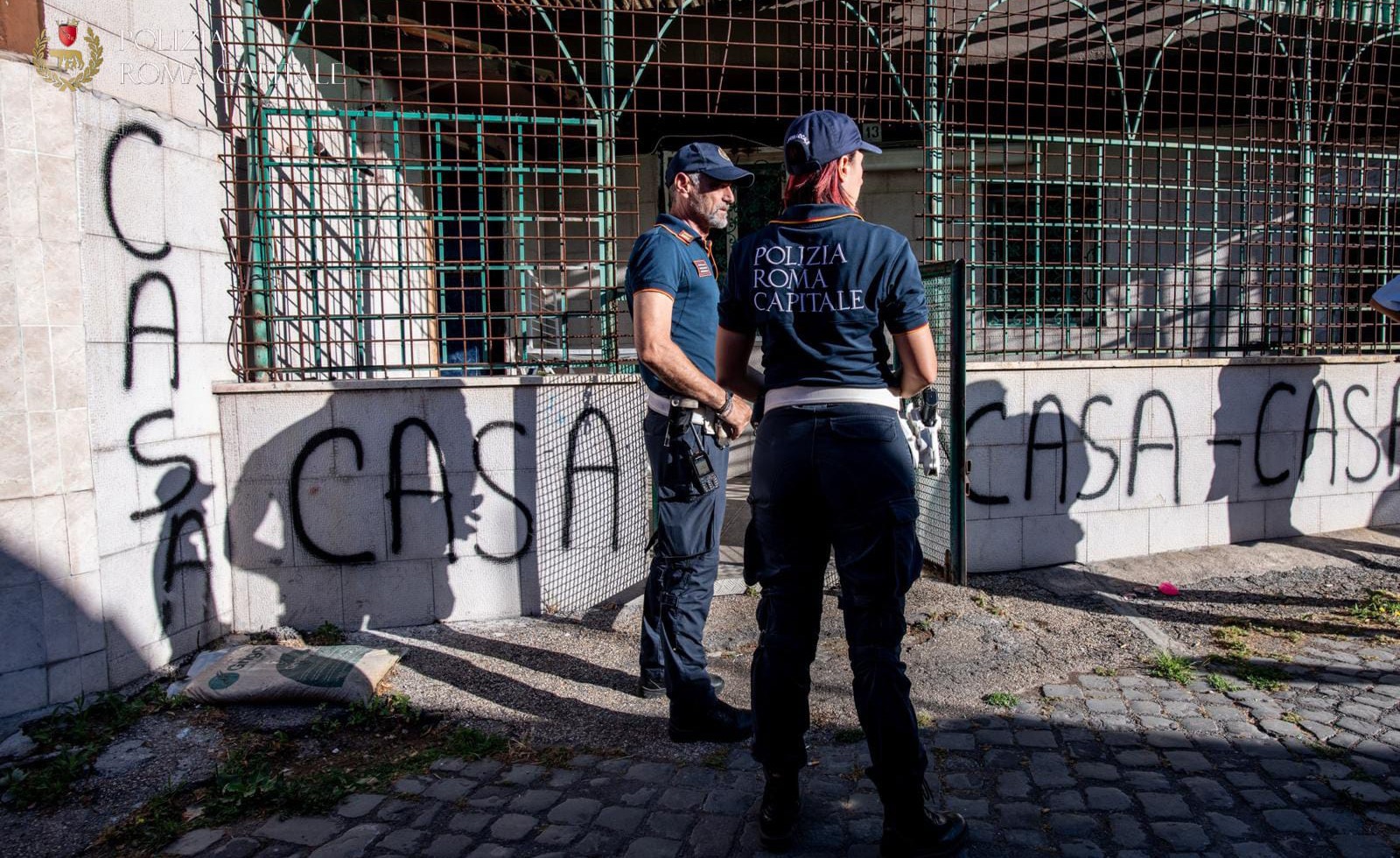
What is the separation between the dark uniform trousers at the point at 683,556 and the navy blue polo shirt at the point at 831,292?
826 millimetres

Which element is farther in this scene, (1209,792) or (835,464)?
(1209,792)

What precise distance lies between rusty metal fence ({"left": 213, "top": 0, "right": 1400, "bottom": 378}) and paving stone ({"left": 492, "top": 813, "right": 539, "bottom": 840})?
2.24 m

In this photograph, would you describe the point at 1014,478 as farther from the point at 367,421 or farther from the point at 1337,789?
the point at 367,421

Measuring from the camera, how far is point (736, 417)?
10.9 ft

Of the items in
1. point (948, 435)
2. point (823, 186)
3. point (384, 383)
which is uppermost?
point (823, 186)

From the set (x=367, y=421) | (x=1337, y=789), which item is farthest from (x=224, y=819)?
(x=1337, y=789)

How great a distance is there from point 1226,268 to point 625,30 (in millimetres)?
5529

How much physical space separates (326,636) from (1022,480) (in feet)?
12.7

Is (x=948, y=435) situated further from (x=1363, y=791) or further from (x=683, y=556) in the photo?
(x=1363, y=791)

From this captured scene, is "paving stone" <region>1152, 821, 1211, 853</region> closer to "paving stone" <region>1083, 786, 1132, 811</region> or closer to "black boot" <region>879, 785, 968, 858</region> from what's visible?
"paving stone" <region>1083, 786, 1132, 811</region>

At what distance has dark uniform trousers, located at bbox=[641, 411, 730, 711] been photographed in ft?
11.1

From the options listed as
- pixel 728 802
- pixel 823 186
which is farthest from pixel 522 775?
pixel 823 186

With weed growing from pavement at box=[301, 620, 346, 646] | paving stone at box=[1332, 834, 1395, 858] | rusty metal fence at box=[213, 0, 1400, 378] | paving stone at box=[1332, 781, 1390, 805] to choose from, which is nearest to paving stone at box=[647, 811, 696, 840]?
paving stone at box=[1332, 834, 1395, 858]

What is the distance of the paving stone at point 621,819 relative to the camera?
2.87 metres
